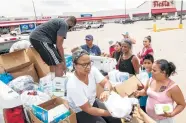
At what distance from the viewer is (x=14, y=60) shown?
3936 millimetres

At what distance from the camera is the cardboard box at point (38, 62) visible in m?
4.05

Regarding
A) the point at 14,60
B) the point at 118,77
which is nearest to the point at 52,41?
the point at 14,60

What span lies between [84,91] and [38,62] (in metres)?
2.02

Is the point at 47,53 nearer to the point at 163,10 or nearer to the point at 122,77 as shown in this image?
the point at 122,77

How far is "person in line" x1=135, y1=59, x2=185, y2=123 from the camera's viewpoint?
225cm

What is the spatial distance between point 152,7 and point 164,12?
4.46 metres

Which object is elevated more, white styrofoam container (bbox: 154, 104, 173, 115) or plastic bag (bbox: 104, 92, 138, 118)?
plastic bag (bbox: 104, 92, 138, 118)

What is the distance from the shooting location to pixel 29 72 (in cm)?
389

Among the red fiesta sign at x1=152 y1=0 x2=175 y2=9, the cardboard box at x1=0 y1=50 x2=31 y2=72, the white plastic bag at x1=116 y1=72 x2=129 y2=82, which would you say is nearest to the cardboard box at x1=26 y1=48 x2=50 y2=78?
the cardboard box at x1=0 y1=50 x2=31 y2=72

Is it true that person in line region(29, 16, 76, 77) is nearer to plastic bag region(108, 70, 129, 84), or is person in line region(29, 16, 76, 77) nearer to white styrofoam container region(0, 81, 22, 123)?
plastic bag region(108, 70, 129, 84)

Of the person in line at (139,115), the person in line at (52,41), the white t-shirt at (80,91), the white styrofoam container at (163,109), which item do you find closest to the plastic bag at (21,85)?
the person in line at (52,41)

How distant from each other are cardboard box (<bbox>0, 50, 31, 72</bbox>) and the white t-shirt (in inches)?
73.6

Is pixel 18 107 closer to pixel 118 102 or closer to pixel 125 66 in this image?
pixel 118 102

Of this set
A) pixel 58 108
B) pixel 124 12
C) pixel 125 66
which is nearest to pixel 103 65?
pixel 125 66
